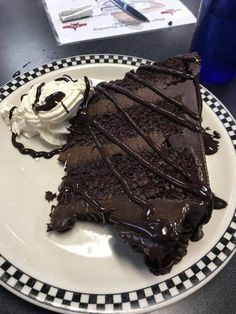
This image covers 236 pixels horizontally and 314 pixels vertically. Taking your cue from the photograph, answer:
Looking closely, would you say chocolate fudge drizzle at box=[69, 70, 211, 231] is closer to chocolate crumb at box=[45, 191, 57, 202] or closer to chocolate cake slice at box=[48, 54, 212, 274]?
chocolate cake slice at box=[48, 54, 212, 274]

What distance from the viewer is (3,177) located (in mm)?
1216

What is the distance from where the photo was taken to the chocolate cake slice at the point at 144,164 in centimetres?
95

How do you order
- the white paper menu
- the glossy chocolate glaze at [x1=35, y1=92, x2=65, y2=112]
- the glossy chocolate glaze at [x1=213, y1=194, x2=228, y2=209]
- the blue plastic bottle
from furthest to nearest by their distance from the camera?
the white paper menu
the blue plastic bottle
the glossy chocolate glaze at [x1=35, y1=92, x2=65, y2=112]
the glossy chocolate glaze at [x1=213, y1=194, x2=228, y2=209]

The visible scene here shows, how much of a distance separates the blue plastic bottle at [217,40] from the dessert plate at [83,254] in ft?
A: 1.17

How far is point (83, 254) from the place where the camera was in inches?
41.2

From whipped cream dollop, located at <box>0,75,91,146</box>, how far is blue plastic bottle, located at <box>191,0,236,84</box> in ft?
1.93

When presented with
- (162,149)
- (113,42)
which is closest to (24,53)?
(113,42)

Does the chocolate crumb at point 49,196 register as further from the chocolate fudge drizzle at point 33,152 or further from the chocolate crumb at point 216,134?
the chocolate crumb at point 216,134

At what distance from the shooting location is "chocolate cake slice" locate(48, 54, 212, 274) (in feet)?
3.13

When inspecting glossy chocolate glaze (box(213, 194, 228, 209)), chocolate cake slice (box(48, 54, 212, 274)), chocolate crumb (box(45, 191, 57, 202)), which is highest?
chocolate cake slice (box(48, 54, 212, 274))

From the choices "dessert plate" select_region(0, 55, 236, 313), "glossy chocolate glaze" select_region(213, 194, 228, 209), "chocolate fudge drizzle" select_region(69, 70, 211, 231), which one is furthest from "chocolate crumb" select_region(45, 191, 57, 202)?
"glossy chocolate glaze" select_region(213, 194, 228, 209)

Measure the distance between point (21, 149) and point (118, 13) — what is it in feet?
3.34

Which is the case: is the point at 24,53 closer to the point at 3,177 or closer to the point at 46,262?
the point at 3,177

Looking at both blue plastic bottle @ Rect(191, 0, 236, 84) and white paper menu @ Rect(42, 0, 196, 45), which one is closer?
blue plastic bottle @ Rect(191, 0, 236, 84)
